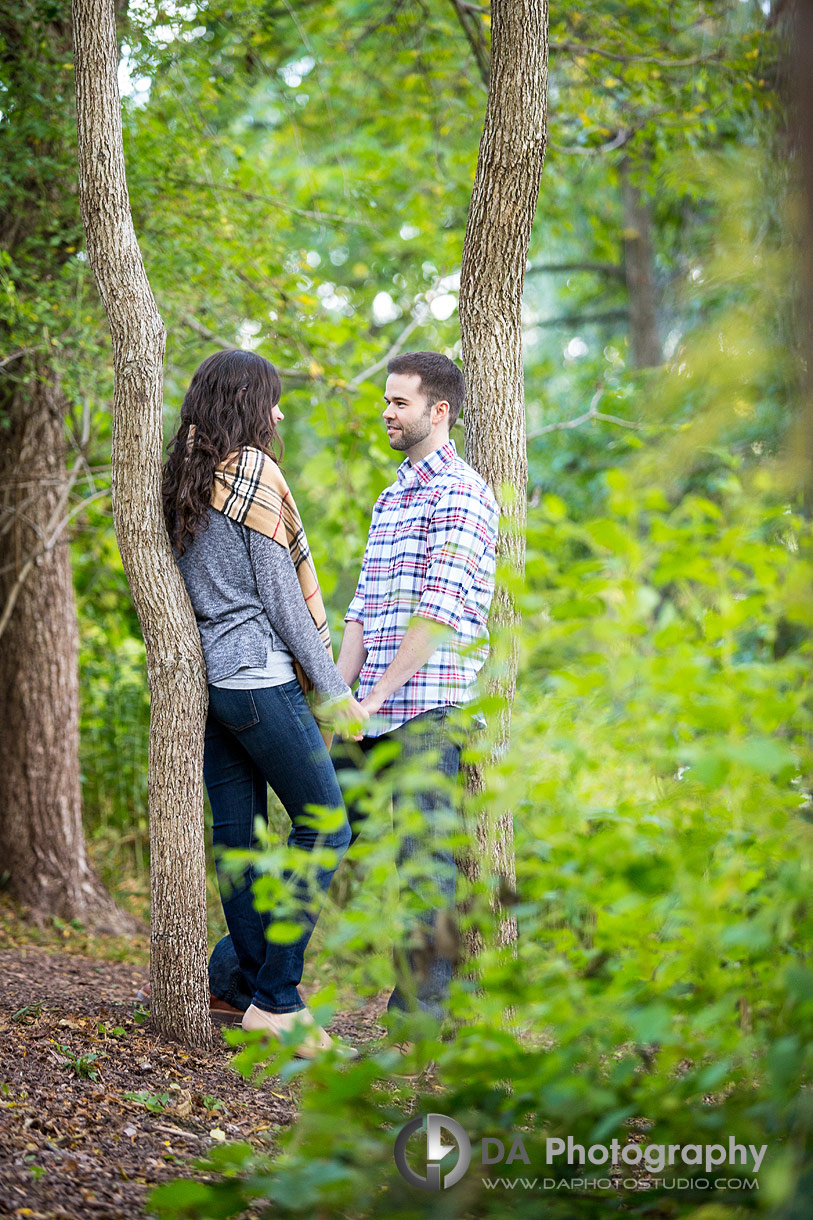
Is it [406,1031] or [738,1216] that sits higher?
[406,1031]

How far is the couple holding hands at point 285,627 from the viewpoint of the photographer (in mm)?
2773

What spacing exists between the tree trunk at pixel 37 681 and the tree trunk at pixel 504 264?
7.79ft

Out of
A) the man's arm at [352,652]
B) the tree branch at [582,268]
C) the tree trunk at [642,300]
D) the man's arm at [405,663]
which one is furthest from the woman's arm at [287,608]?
the tree branch at [582,268]

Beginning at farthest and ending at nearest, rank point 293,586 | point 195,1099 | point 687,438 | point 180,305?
point 180,305, point 293,586, point 195,1099, point 687,438

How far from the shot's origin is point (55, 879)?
4.76 m

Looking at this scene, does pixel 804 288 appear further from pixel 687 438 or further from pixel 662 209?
pixel 662 209

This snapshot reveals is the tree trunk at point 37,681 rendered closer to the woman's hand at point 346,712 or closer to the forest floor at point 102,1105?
the forest floor at point 102,1105

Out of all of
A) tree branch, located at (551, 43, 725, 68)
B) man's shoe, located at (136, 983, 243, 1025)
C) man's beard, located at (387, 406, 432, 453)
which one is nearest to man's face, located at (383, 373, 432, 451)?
man's beard, located at (387, 406, 432, 453)

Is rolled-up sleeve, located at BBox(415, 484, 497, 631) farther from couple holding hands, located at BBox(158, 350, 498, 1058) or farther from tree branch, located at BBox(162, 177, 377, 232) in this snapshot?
tree branch, located at BBox(162, 177, 377, 232)

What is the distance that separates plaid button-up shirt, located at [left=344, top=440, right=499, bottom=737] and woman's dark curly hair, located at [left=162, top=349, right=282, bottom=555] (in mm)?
472

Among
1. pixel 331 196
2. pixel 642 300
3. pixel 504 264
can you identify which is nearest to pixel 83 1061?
pixel 504 264

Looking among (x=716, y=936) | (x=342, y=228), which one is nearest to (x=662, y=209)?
(x=342, y=228)

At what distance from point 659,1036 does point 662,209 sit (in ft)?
34.8

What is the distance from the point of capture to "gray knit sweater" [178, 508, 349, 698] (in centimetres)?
278
